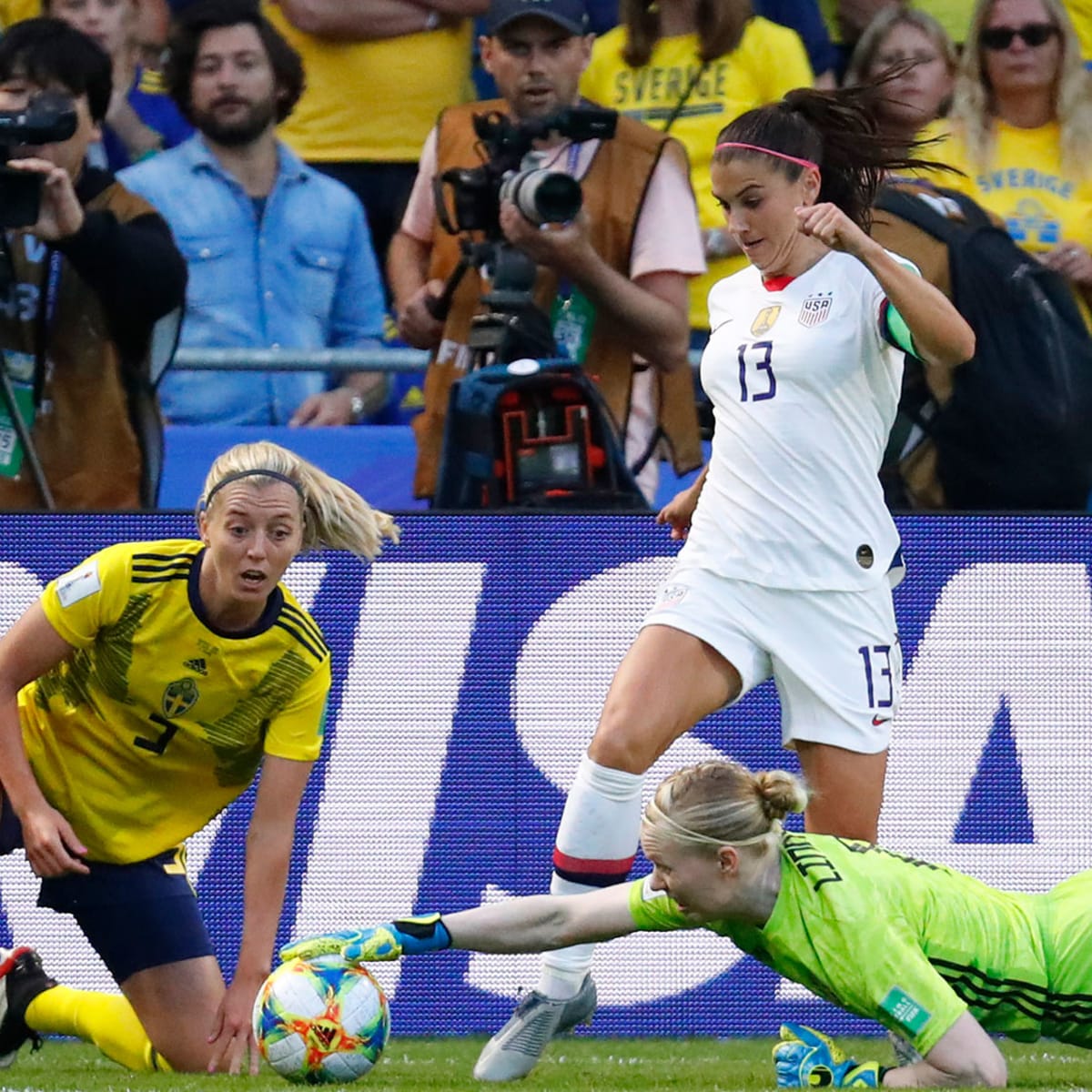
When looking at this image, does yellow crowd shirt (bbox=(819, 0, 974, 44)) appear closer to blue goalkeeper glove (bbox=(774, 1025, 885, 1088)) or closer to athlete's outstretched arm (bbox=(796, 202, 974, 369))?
athlete's outstretched arm (bbox=(796, 202, 974, 369))

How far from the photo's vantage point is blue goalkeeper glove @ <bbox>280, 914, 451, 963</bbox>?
387 centimetres

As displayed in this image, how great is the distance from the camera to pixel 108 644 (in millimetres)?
4609

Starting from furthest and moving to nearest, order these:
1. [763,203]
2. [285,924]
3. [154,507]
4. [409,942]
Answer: [154,507] → [285,924] → [763,203] → [409,942]

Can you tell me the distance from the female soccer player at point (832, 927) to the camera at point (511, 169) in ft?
9.20

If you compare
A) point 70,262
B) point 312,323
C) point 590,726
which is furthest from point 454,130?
point 590,726

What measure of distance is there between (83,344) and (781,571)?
2749mm

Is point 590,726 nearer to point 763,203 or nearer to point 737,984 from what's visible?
point 737,984

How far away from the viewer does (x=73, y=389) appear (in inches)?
245

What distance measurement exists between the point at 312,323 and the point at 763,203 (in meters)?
2.86

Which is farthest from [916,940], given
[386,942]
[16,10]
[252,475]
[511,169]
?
[16,10]

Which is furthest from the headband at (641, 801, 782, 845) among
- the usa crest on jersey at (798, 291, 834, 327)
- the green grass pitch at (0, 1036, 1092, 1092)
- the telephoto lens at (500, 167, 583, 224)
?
the telephoto lens at (500, 167, 583, 224)

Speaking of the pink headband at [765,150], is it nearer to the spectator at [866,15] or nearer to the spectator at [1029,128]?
the spectator at [1029,128]

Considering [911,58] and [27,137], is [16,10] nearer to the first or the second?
[27,137]

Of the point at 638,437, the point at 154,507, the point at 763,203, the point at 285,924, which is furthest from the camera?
the point at 638,437
